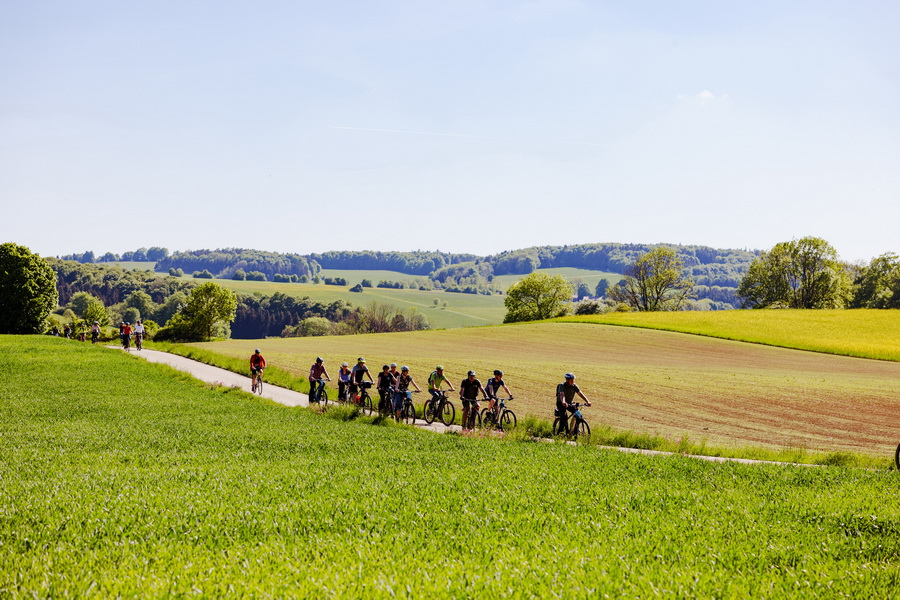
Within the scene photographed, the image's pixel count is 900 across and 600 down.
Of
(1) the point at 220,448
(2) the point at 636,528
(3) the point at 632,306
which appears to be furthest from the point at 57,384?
(3) the point at 632,306

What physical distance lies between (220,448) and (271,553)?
850cm

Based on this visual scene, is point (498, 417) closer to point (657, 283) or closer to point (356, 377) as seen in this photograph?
point (356, 377)

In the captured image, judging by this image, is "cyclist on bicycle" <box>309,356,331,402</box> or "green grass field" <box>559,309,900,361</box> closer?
"cyclist on bicycle" <box>309,356,331,402</box>

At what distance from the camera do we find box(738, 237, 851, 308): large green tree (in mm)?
94875

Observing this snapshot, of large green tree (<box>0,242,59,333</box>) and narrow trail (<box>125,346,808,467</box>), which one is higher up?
large green tree (<box>0,242,59,333</box>)

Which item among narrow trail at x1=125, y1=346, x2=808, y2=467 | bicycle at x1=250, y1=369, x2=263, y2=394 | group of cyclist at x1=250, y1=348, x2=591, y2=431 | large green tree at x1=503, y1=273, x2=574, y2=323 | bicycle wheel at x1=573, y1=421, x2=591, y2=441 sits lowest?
narrow trail at x1=125, y1=346, x2=808, y2=467

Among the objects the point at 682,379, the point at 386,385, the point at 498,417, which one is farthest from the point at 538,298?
the point at 498,417

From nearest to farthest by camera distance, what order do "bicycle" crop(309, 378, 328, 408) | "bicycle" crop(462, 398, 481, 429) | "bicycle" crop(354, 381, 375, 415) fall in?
"bicycle" crop(462, 398, 481, 429) < "bicycle" crop(354, 381, 375, 415) < "bicycle" crop(309, 378, 328, 408)

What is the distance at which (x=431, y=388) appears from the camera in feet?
72.3

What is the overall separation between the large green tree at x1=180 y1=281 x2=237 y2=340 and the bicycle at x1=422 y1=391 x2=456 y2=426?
7548 centimetres

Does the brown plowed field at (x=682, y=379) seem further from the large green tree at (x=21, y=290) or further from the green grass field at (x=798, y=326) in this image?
the large green tree at (x=21, y=290)

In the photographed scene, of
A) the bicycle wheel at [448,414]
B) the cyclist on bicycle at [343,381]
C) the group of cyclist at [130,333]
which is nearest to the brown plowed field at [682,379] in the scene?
the bicycle wheel at [448,414]

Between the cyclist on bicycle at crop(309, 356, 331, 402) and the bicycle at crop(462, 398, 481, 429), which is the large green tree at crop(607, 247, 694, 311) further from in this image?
the bicycle at crop(462, 398, 481, 429)

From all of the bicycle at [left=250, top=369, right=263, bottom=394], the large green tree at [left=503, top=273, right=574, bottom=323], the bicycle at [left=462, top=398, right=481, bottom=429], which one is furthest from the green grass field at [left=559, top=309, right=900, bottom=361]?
the bicycle at [left=250, top=369, right=263, bottom=394]
